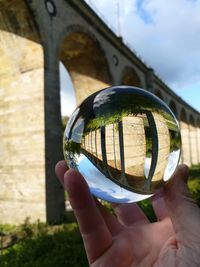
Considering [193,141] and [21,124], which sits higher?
[193,141]

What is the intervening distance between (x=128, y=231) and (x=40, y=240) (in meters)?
6.81

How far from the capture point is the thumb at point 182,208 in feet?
4.88

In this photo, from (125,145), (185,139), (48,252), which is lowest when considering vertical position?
(48,252)

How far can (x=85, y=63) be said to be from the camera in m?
17.3

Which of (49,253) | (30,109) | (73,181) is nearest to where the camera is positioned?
(73,181)

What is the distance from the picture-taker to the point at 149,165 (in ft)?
4.77

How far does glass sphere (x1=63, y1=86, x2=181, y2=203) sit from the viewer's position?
144cm

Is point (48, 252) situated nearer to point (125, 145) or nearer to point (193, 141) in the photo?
point (125, 145)

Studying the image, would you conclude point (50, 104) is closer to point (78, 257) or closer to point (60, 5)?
point (60, 5)

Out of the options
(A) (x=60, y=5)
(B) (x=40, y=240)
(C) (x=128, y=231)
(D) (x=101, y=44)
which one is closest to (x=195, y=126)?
(D) (x=101, y=44)

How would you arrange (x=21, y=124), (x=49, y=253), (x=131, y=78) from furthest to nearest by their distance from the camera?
(x=131, y=78)
(x=21, y=124)
(x=49, y=253)

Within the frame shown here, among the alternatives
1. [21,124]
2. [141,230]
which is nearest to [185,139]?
[21,124]

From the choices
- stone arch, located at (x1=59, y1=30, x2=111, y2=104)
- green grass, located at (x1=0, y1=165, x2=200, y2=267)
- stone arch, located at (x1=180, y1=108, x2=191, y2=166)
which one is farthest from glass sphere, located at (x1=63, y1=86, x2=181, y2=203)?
stone arch, located at (x1=180, y1=108, x2=191, y2=166)

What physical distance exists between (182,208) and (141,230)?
0.45 metres
